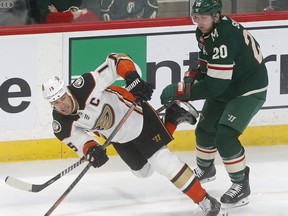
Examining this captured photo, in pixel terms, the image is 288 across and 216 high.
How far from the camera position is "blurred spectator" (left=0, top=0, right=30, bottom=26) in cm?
528

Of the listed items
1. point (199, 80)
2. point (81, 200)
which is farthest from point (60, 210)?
point (199, 80)

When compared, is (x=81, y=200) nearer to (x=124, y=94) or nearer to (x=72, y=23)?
(x=124, y=94)

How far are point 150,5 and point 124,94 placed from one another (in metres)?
1.29

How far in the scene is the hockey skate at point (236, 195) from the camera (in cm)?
443

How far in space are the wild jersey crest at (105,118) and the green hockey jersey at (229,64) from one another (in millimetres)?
416

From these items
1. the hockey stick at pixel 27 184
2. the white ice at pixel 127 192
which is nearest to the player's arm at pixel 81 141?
the hockey stick at pixel 27 184

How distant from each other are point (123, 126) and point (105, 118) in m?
0.10

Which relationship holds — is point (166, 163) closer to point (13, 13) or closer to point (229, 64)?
point (229, 64)

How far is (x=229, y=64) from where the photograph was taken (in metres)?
4.19

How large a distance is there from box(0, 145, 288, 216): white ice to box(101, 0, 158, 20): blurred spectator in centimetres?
87

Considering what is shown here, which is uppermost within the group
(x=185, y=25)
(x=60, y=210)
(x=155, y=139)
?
(x=185, y=25)

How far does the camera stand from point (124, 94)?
4324 mm

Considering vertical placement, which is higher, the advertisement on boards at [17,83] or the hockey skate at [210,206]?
the advertisement on boards at [17,83]

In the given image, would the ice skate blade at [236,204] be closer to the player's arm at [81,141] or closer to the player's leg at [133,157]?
the player's leg at [133,157]
